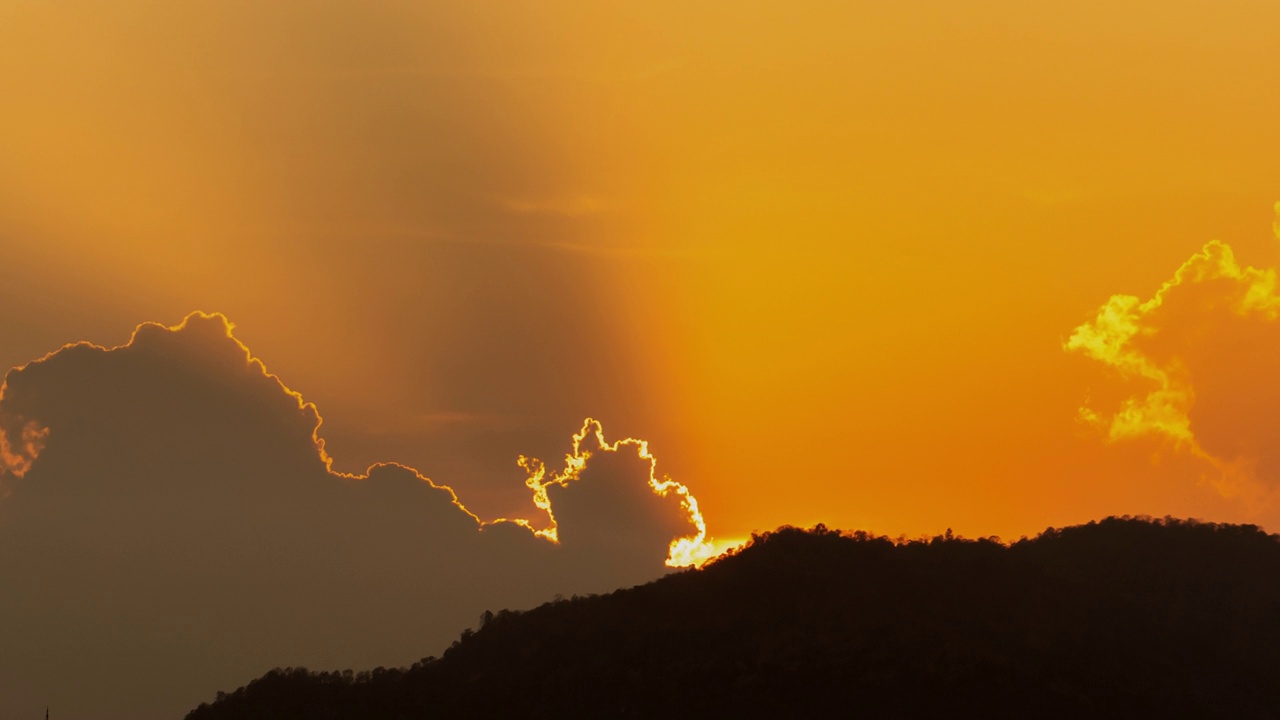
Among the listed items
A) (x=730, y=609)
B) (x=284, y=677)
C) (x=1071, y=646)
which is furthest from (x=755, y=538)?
(x=284, y=677)

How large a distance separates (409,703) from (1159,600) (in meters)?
49.6

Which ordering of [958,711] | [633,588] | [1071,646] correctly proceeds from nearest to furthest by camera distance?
[958,711] < [1071,646] < [633,588]

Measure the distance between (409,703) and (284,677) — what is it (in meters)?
13.7

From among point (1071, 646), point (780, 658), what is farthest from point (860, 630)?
point (1071, 646)

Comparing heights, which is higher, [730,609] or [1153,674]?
[730,609]

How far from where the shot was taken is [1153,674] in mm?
90125

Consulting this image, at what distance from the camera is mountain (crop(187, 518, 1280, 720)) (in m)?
88.2

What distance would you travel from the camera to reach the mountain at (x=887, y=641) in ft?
290

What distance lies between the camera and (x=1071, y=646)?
91938mm

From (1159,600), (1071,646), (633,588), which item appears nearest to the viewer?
→ (1071,646)

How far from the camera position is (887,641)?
3612 inches

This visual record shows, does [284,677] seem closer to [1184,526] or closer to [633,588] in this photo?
[633,588]

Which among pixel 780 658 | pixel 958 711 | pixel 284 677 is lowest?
pixel 958 711

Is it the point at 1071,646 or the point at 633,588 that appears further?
the point at 633,588
